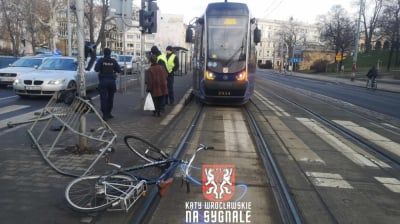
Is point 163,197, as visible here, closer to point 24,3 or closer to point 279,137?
point 279,137

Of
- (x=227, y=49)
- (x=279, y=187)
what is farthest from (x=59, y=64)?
(x=279, y=187)

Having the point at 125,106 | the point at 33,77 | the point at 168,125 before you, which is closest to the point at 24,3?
the point at 33,77

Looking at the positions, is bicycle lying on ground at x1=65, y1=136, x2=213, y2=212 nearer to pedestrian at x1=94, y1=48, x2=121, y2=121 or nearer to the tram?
A: pedestrian at x1=94, y1=48, x2=121, y2=121

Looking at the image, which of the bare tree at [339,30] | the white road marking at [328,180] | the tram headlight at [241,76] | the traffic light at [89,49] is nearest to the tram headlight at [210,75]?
the tram headlight at [241,76]

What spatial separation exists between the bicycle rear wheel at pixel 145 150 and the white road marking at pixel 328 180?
2287 millimetres

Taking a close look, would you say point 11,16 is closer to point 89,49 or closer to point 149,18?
point 149,18

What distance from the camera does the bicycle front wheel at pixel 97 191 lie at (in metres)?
4.00

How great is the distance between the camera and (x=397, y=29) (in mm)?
48062

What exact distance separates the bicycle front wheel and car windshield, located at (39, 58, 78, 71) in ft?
38.0

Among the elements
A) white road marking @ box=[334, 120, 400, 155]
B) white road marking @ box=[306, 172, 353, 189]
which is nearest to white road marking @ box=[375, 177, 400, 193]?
white road marking @ box=[306, 172, 353, 189]

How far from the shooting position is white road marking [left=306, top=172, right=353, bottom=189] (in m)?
5.25

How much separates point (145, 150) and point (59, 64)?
11.2m

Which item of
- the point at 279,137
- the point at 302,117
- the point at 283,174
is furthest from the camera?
the point at 302,117

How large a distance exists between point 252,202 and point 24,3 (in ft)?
155
